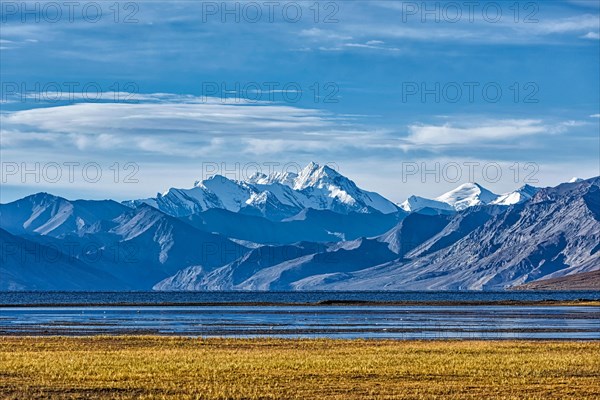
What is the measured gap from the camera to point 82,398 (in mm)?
43312

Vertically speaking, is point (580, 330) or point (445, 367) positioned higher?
point (445, 367)

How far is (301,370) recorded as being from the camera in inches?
2146

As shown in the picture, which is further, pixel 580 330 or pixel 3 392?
pixel 580 330

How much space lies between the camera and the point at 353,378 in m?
51.1

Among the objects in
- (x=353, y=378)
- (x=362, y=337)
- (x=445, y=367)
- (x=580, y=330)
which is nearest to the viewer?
(x=353, y=378)

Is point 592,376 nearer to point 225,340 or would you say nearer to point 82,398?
point 82,398

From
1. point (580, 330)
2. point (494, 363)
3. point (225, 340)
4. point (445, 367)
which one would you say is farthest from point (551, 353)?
point (580, 330)

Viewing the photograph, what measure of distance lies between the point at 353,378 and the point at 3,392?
17077 mm

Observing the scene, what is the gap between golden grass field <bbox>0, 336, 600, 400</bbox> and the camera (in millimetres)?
45219

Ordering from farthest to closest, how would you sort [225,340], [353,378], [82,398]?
[225,340]
[353,378]
[82,398]

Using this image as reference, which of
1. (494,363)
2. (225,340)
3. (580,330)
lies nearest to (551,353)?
(494,363)

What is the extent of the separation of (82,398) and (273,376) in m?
11.4

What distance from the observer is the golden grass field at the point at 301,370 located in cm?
4522

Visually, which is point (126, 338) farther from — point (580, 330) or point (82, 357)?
point (580, 330)
